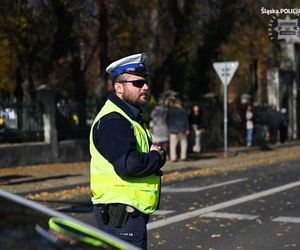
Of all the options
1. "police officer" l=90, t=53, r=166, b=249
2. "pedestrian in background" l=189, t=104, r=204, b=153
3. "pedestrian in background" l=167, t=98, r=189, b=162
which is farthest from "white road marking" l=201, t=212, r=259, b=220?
"pedestrian in background" l=189, t=104, r=204, b=153

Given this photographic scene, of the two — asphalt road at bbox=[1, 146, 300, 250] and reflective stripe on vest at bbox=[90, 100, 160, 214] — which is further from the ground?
reflective stripe on vest at bbox=[90, 100, 160, 214]

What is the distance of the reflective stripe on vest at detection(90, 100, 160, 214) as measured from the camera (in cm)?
405

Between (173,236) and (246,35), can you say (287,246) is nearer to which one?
(173,236)

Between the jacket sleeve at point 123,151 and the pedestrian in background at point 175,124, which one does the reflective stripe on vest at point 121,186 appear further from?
the pedestrian in background at point 175,124

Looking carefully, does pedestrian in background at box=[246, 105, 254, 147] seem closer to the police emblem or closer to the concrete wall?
the concrete wall

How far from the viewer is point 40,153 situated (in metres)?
18.7

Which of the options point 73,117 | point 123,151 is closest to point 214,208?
point 123,151

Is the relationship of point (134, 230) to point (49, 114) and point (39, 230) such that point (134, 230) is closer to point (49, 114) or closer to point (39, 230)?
point (39, 230)

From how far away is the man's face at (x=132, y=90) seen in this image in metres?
4.18

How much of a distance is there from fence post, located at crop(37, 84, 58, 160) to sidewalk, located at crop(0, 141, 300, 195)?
71cm

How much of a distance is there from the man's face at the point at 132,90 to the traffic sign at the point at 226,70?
17362 mm

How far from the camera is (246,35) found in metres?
28.8

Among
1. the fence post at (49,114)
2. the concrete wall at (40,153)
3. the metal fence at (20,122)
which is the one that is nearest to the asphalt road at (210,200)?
the concrete wall at (40,153)

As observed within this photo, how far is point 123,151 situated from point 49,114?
15667 millimetres
